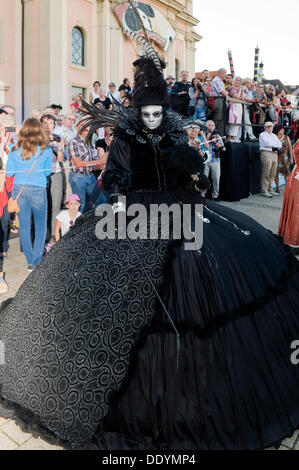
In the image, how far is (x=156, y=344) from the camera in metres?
2.21

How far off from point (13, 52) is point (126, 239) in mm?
17618

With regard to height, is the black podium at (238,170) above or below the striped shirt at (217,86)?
below

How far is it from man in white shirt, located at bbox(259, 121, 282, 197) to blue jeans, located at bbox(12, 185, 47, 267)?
7.74 m

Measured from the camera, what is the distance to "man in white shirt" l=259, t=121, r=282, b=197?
37.4ft

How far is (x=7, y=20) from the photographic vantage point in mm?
16906

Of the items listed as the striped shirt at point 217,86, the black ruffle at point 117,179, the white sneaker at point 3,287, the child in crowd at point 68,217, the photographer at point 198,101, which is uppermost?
the striped shirt at point 217,86

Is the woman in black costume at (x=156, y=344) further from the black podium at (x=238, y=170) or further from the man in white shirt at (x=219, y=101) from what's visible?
the man in white shirt at (x=219, y=101)

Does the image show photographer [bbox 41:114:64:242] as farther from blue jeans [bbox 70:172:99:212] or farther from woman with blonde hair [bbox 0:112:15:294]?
woman with blonde hair [bbox 0:112:15:294]

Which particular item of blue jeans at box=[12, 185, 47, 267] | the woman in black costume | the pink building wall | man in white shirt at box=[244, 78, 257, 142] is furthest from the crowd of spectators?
the pink building wall

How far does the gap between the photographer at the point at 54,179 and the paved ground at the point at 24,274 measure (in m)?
0.84

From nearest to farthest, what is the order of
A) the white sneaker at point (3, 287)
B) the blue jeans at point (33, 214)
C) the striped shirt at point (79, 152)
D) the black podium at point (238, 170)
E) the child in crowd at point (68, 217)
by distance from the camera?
the white sneaker at point (3, 287) < the blue jeans at point (33, 214) < the child in crowd at point (68, 217) < the striped shirt at point (79, 152) < the black podium at point (238, 170)

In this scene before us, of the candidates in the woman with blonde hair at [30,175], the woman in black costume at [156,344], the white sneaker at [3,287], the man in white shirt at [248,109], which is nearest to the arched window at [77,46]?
the man in white shirt at [248,109]

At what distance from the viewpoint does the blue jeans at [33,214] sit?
5484 millimetres
